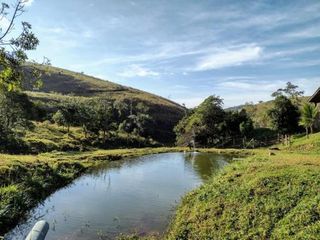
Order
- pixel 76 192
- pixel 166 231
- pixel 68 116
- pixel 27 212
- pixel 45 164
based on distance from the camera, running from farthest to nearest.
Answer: pixel 68 116 → pixel 45 164 → pixel 76 192 → pixel 27 212 → pixel 166 231

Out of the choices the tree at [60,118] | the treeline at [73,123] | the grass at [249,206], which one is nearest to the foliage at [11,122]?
the treeline at [73,123]

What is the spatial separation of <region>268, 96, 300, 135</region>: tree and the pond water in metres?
40.6

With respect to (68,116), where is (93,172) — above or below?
below

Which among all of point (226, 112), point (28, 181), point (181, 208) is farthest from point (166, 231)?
point (226, 112)

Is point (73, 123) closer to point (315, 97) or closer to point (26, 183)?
point (315, 97)

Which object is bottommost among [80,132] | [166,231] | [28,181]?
Result: [166,231]

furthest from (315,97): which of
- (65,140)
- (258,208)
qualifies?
(65,140)

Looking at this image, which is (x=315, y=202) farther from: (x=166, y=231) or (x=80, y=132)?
(x=80, y=132)

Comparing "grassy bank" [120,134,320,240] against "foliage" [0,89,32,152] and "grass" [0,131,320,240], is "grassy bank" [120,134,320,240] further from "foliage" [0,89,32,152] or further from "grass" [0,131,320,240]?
"foliage" [0,89,32,152]

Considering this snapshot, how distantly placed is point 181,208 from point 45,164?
21579 millimetres

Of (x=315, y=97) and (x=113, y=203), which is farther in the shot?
(x=315, y=97)

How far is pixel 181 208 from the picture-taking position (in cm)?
2539

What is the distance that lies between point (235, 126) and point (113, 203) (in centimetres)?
7094

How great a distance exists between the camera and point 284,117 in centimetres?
8575
